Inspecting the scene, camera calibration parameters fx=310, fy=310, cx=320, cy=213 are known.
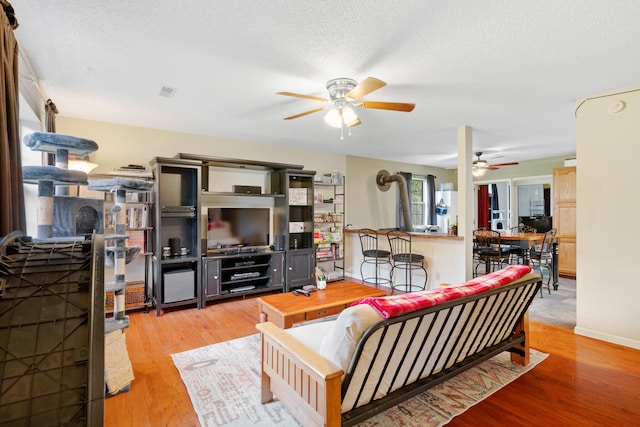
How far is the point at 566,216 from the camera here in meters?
5.86

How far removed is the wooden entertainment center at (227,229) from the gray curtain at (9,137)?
2.00 m

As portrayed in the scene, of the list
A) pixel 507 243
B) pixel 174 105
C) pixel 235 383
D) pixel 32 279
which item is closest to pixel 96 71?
pixel 174 105

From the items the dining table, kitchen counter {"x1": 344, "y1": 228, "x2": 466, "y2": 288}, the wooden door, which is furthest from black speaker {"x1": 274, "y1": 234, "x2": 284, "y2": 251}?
the wooden door

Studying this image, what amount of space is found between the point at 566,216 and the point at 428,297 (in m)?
5.95

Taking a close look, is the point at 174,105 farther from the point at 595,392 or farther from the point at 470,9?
the point at 595,392

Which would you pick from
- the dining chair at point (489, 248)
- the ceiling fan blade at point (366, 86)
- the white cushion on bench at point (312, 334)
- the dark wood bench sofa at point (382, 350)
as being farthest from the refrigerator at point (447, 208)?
the white cushion on bench at point (312, 334)

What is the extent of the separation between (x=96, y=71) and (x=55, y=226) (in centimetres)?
137

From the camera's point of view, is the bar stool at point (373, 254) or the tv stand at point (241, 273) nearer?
the tv stand at point (241, 273)

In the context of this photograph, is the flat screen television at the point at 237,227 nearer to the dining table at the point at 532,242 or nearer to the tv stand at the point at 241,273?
the tv stand at the point at 241,273

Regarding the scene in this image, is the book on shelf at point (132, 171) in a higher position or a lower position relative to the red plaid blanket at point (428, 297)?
higher

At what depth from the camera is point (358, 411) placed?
1488 millimetres

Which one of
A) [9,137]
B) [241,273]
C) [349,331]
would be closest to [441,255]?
[241,273]

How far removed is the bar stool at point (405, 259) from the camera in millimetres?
4621

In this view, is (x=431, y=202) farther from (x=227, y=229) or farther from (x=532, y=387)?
(x=532, y=387)
